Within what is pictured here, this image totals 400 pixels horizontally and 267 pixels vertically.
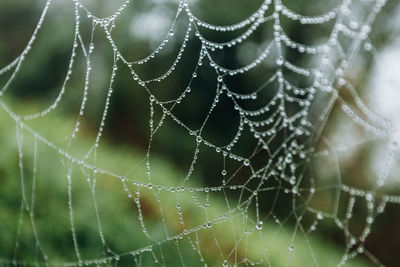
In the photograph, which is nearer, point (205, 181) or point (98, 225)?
point (98, 225)

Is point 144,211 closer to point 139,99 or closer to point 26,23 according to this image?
point 139,99

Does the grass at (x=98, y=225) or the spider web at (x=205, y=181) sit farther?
the grass at (x=98, y=225)

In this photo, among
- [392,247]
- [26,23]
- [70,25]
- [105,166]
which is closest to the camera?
[105,166]

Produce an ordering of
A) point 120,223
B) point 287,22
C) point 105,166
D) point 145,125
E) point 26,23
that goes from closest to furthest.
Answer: point 120,223 < point 105,166 < point 287,22 < point 145,125 < point 26,23

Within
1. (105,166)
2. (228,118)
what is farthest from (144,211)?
(228,118)

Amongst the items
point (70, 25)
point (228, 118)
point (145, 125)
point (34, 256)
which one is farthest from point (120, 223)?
point (70, 25)

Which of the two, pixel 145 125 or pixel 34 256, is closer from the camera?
pixel 34 256

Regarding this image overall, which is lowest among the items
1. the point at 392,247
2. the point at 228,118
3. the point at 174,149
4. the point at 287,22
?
the point at 392,247

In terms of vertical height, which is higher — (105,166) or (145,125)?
(105,166)

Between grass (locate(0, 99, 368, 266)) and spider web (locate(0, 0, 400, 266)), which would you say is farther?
grass (locate(0, 99, 368, 266))

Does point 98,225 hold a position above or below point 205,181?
above

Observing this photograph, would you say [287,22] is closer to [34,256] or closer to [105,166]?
[105,166]
